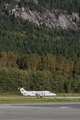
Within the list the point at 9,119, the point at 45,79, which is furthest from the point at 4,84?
the point at 9,119

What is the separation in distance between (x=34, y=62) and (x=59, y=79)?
2448 centimetres

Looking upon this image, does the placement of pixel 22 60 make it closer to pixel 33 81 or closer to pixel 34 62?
pixel 34 62

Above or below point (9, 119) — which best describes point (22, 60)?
below

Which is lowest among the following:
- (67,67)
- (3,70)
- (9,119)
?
(67,67)

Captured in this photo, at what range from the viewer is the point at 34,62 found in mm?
148750

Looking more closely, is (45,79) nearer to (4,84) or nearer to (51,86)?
(51,86)

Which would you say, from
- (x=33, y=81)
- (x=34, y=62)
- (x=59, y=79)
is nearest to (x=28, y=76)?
(x=33, y=81)

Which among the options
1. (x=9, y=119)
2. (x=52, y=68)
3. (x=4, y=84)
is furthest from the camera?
(x=52, y=68)

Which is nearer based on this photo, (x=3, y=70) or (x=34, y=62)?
(x=3, y=70)

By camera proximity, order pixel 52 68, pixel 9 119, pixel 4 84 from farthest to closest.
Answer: pixel 52 68 → pixel 4 84 → pixel 9 119

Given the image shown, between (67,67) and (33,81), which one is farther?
(67,67)

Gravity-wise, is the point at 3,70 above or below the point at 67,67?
above

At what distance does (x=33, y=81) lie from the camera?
4902 inches

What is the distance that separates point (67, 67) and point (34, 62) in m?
12.8
